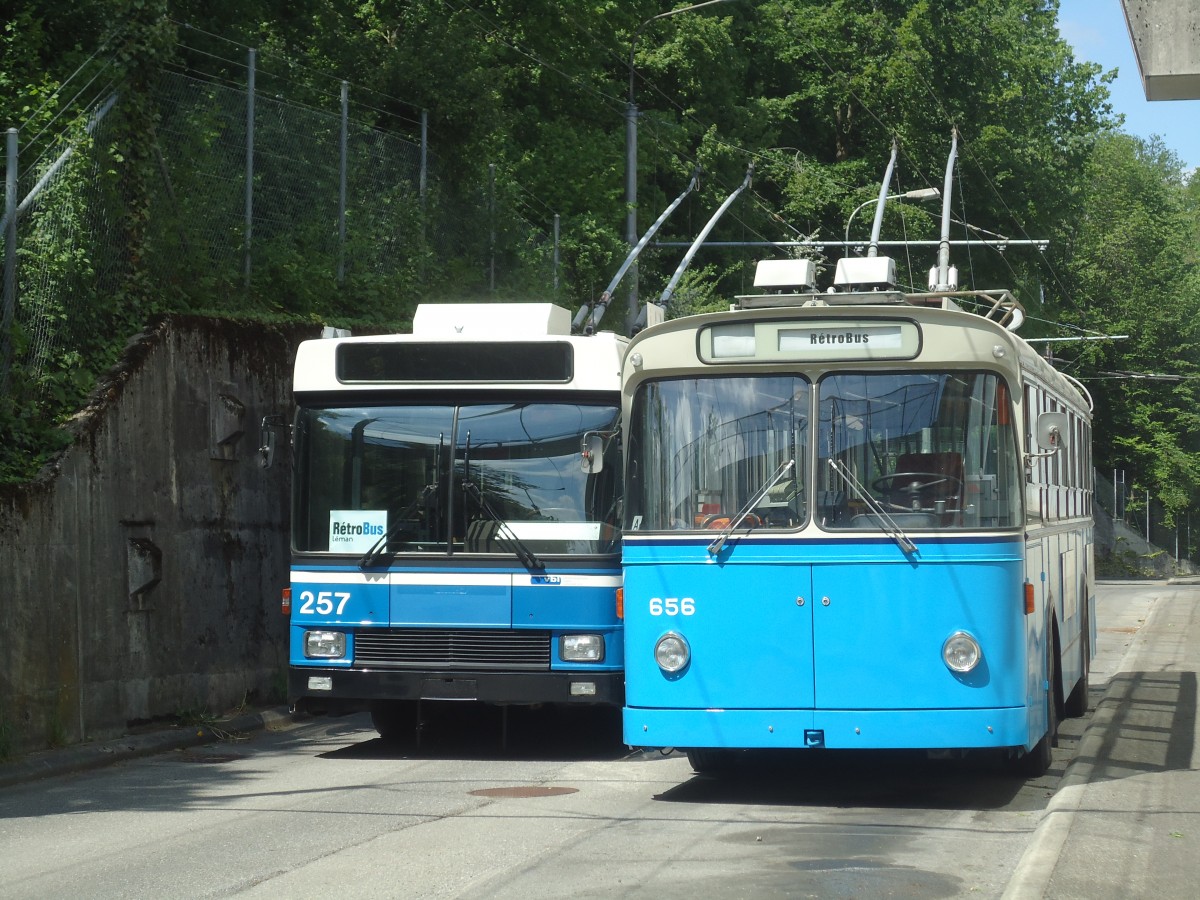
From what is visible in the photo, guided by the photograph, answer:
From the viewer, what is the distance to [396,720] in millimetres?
13656

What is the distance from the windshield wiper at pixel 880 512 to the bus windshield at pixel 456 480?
2.59 m

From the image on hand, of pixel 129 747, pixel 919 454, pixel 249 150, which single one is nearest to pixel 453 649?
pixel 129 747

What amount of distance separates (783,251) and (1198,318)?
2809cm

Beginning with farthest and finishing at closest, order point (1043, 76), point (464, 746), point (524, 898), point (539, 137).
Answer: point (1043, 76)
point (539, 137)
point (464, 746)
point (524, 898)

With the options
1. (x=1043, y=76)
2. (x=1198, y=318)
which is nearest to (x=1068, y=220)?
(x=1043, y=76)

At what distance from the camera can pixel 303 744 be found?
13.7m

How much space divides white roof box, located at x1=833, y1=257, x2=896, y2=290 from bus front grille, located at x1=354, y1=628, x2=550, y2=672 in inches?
135

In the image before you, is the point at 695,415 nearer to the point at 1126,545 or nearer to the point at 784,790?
the point at 784,790

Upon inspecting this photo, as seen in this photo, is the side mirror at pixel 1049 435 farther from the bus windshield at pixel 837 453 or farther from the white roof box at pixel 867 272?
the white roof box at pixel 867 272

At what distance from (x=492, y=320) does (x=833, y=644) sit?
15.2 ft

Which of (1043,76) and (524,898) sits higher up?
(1043,76)

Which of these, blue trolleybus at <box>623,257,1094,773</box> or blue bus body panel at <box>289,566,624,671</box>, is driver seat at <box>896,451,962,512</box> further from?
blue bus body panel at <box>289,566,624,671</box>

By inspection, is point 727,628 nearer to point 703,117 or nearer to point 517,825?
point 517,825

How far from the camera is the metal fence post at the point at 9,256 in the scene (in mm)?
13609
